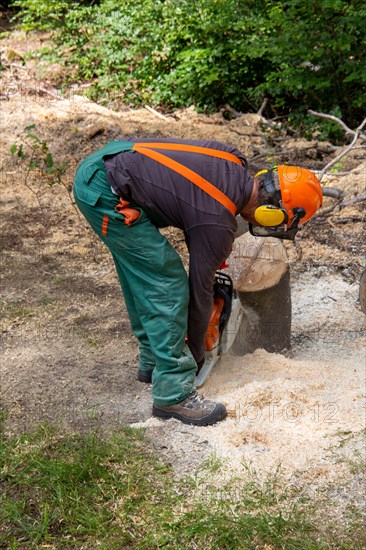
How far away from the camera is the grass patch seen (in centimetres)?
312

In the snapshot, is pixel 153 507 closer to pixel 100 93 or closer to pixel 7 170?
pixel 7 170

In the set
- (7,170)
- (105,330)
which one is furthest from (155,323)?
(7,170)

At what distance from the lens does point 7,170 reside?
27.7 ft

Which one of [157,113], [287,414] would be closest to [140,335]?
[287,414]

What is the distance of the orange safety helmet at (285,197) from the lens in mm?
3535

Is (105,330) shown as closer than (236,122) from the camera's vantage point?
Yes

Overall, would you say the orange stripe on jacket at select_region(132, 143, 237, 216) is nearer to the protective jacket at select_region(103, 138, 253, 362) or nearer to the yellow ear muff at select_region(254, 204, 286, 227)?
the protective jacket at select_region(103, 138, 253, 362)

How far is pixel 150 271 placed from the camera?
374 centimetres

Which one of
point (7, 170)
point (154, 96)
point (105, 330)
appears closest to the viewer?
point (105, 330)

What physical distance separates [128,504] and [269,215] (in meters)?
1.50

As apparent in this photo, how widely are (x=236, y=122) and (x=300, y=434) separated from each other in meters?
6.26

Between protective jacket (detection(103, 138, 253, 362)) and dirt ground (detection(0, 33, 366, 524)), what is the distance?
33.8 inches

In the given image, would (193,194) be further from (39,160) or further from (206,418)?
(39,160)

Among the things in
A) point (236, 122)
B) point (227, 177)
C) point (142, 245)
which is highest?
point (227, 177)
